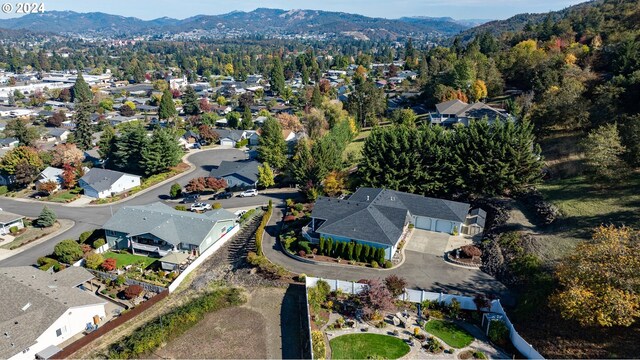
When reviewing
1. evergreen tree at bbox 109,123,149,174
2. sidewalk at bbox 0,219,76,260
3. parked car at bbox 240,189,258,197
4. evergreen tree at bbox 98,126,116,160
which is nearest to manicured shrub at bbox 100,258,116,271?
sidewalk at bbox 0,219,76,260

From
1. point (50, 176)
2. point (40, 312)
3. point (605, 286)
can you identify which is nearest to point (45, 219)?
point (50, 176)

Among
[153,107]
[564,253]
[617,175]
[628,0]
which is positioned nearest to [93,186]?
[564,253]

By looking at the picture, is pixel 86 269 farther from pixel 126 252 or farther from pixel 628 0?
pixel 628 0

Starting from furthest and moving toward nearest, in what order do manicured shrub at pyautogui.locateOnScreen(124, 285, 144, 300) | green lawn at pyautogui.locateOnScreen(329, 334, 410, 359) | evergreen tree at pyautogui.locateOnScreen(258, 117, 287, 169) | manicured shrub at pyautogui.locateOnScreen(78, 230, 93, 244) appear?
evergreen tree at pyautogui.locateOnScreen(258, 117, 287, 169) → manicured shrub at pyautogui.locateOnScreen(78, 230, 93, 244) → manicured shrub at pyautogui.locateOnScreen(124, 285, 144, 300) → green lawn at pyautogui.locateOnScreen(329, 334, 410, 359)

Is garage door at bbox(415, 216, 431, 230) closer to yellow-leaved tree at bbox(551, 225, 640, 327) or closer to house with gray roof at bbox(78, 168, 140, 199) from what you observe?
yellow-leaved tree at bbox(551, 225, 640, 327)

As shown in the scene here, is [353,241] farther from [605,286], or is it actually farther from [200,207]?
[200,207]

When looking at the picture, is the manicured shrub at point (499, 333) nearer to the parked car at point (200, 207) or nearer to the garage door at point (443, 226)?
the garage door at point (443, 226)
